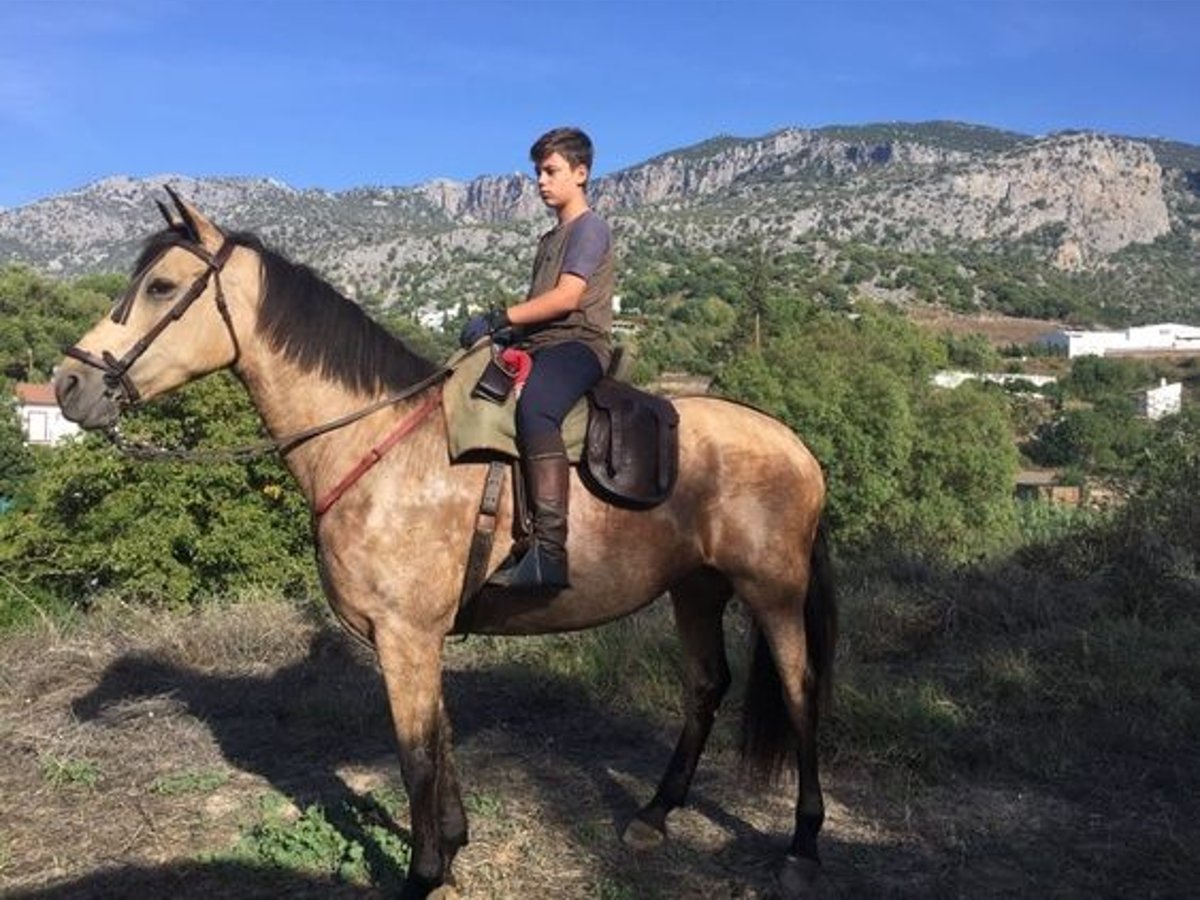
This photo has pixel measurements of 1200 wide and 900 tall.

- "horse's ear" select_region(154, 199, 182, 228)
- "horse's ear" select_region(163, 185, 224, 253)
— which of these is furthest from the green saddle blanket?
"horse's ear" select_region(154, 199, 182, 228)

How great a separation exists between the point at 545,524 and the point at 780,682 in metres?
1.53

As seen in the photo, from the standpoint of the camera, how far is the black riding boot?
12.6 ft

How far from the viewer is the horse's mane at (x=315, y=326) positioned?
13.0ft

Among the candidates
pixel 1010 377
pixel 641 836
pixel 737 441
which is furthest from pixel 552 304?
pixel 1010 377

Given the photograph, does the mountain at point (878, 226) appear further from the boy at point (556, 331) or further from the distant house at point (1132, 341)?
the boy at point (556, 331)

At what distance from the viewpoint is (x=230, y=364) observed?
4.00 meters

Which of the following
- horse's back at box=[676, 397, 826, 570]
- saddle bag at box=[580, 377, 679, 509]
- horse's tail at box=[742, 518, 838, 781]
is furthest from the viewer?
horse's tail at box=[742, 518, 838, 781]

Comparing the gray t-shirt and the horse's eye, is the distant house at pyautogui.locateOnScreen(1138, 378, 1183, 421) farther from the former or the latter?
the horse's eye

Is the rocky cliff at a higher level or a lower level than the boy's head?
higher

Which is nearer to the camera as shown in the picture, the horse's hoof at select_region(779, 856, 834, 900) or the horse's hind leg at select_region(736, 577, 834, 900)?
the horse's hoof at select_region(779, 856, 834, 900)

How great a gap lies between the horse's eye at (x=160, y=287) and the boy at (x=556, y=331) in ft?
3.89

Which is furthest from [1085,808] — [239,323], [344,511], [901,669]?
[239,323]

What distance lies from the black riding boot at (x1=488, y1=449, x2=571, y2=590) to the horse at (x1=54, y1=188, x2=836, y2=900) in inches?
5.2

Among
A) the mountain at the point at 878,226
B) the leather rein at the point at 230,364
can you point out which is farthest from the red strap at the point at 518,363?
the mountain at the point at 878,226
